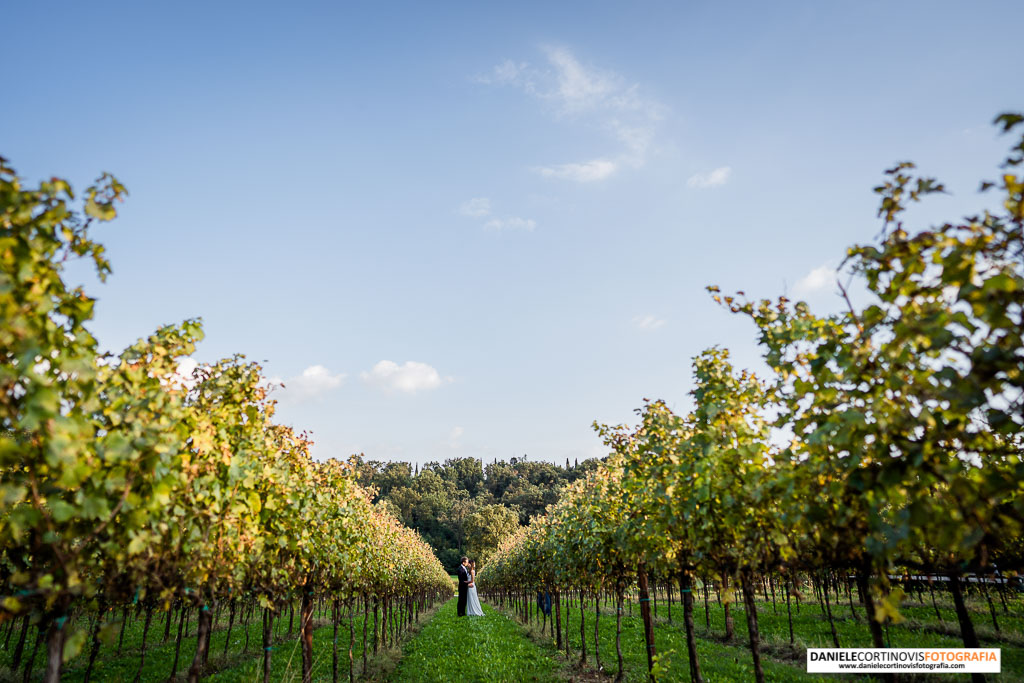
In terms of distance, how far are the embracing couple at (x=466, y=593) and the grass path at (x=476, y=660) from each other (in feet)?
30.4

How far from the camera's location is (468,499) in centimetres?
11819

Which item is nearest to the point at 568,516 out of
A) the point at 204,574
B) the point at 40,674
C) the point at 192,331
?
the point at 204,574

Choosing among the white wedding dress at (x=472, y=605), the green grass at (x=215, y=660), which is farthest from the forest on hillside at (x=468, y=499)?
the green grass at (x=215, y=660)

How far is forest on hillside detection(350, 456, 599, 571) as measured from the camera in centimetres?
7406

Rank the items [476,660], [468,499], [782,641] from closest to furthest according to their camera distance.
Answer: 1. [476,660]
2. [782,641]
3. [468,499]

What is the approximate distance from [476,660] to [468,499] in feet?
352

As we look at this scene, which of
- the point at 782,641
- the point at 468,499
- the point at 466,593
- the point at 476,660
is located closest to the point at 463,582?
the point at 466,593

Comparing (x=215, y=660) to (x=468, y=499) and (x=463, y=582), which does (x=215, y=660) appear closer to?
(x=463, y=582)

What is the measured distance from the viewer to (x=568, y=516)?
14.5m

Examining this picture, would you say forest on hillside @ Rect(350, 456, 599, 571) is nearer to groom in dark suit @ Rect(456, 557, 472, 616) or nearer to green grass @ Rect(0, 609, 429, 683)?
groom in dark suit @ Rect(456, 557, 472, 616)

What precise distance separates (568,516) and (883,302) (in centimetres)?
1200

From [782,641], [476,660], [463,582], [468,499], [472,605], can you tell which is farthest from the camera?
[468,499]

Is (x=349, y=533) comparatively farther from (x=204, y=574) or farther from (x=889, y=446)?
(x=889, y=446)

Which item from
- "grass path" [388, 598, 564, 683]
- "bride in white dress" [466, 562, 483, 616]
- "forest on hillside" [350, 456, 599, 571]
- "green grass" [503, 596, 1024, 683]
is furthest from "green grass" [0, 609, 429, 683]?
"forest on hillside" [350, 456, 599, 571]
